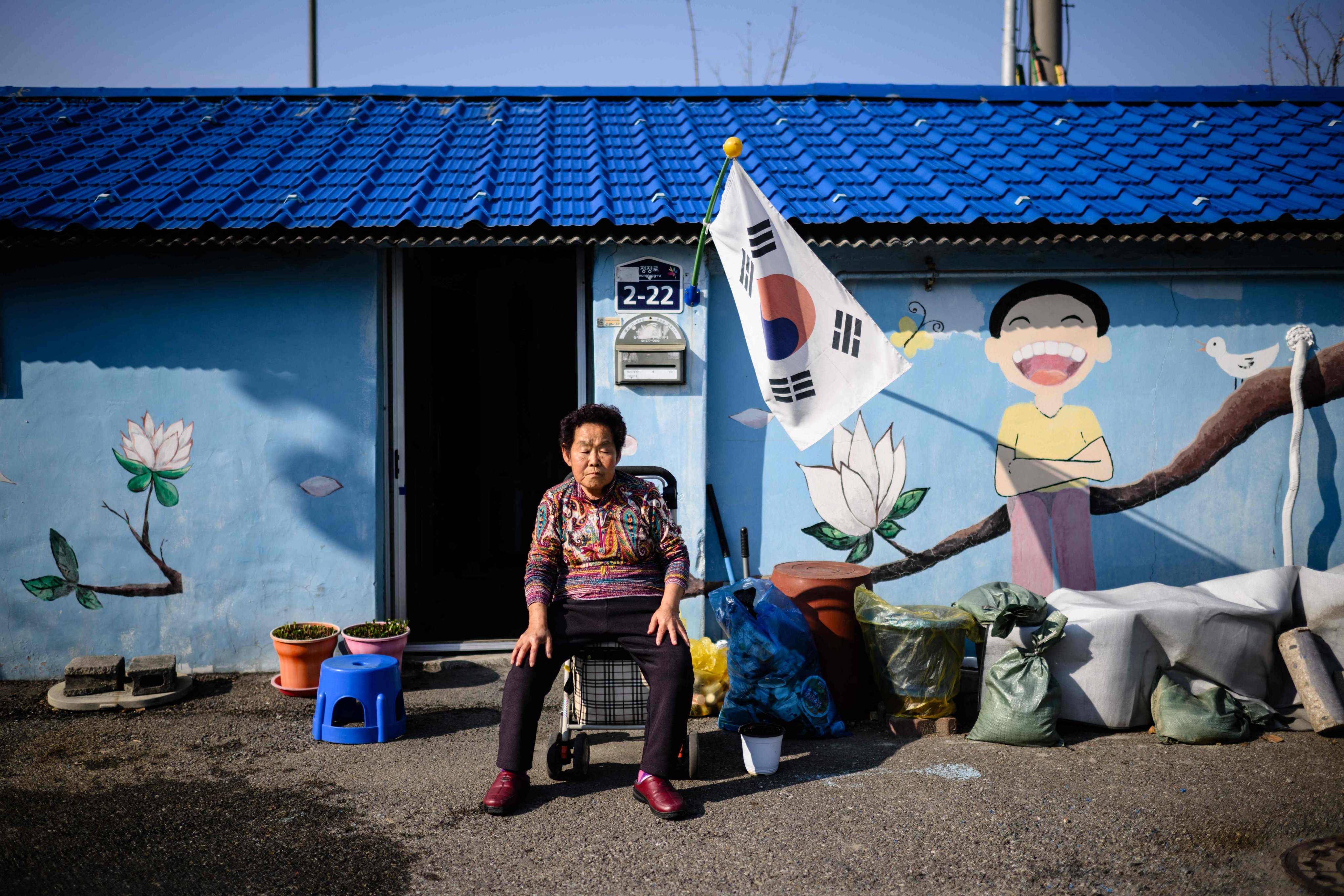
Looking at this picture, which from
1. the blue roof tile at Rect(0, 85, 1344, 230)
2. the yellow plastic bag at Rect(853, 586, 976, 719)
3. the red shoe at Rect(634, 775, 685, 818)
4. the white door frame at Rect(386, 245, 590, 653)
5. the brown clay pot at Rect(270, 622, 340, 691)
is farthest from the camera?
the white door frame at Rect(386, 245, 590, 653)

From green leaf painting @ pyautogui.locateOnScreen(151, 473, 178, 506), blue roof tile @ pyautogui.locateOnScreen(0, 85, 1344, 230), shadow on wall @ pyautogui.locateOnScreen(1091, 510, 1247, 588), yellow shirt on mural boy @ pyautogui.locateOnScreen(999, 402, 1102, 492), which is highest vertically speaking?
blue roof tile @ pyautogui.locateOnScreen(0, 85, 1344, 230)

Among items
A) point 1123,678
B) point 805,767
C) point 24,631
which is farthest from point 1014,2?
point 24,631

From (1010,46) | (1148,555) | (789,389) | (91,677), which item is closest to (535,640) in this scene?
(789,389)

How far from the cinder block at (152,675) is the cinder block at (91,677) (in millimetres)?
86

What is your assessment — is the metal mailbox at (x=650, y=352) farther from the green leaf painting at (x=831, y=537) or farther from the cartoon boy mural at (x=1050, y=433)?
the cartoon boy mural at (x=1050, y=433)

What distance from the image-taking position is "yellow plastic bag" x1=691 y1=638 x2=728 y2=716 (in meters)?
5.06

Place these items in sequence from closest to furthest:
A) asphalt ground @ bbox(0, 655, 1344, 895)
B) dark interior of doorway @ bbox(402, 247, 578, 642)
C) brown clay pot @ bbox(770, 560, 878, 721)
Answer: asphalt ground @ bbox(0, 655, 1344, 895), brown clay pot @ bbox(770, 560, 878, 721), dark interior of doorway @ bbox(402, 247, 578, 642)

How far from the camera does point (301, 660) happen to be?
5336 mm

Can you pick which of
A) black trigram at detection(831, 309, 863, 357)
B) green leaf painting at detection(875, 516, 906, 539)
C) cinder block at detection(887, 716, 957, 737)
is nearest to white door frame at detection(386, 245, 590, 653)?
black trigram at detection(831, 309, 863, 357)

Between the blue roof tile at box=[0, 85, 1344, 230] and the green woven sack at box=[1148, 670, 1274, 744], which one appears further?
the blue roof tile at box=[0, 85, 1344, 230]

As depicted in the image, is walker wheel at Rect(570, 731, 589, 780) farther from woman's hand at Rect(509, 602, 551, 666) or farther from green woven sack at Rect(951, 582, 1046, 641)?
green woven sack at Rect(951, 582, 1046, 641)

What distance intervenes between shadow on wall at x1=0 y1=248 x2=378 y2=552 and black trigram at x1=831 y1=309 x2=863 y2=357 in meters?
3.14

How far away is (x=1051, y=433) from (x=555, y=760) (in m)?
4.02

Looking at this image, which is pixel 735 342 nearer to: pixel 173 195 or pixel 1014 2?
pixel 173 195
